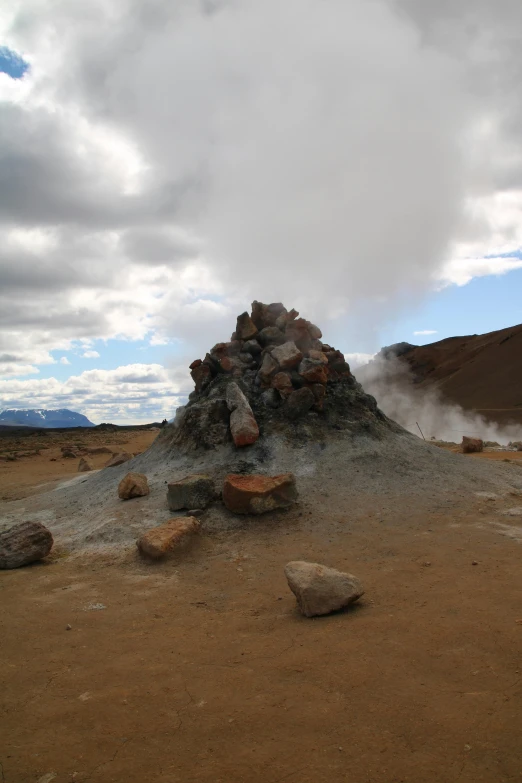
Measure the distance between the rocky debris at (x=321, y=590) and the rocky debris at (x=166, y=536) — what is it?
195cm

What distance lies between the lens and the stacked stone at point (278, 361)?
28.2 feet

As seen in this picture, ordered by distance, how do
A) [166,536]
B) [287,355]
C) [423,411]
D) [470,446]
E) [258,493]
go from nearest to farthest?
[166,536], [258,493], [287,355], [470,446], [423,411]

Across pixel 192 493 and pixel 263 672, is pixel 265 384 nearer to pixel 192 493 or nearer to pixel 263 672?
pixel 192 493

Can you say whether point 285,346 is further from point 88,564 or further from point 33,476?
point 33,476

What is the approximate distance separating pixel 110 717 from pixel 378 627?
5.92ft

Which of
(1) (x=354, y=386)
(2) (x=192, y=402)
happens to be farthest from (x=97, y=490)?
(1) (x=354, y=386)

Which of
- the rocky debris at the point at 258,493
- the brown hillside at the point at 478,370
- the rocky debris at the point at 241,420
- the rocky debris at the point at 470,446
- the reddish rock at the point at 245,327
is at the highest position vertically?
the brown hillside at the point at 478,370

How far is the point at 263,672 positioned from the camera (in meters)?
3.26

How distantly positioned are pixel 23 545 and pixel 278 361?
15.1 feet

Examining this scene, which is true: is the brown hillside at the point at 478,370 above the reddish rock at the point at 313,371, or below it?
above

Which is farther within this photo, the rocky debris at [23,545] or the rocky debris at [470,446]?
the rocky debris at [470,446]

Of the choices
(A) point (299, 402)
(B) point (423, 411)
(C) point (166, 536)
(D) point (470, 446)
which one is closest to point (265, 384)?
(A) point (299, 402)

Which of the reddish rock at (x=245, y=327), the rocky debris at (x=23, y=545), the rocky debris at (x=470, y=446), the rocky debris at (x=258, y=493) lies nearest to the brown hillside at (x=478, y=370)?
the rocky debris at (x=470, y=446)

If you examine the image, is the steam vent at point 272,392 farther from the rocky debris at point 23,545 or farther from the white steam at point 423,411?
the white steam at point 423,411
